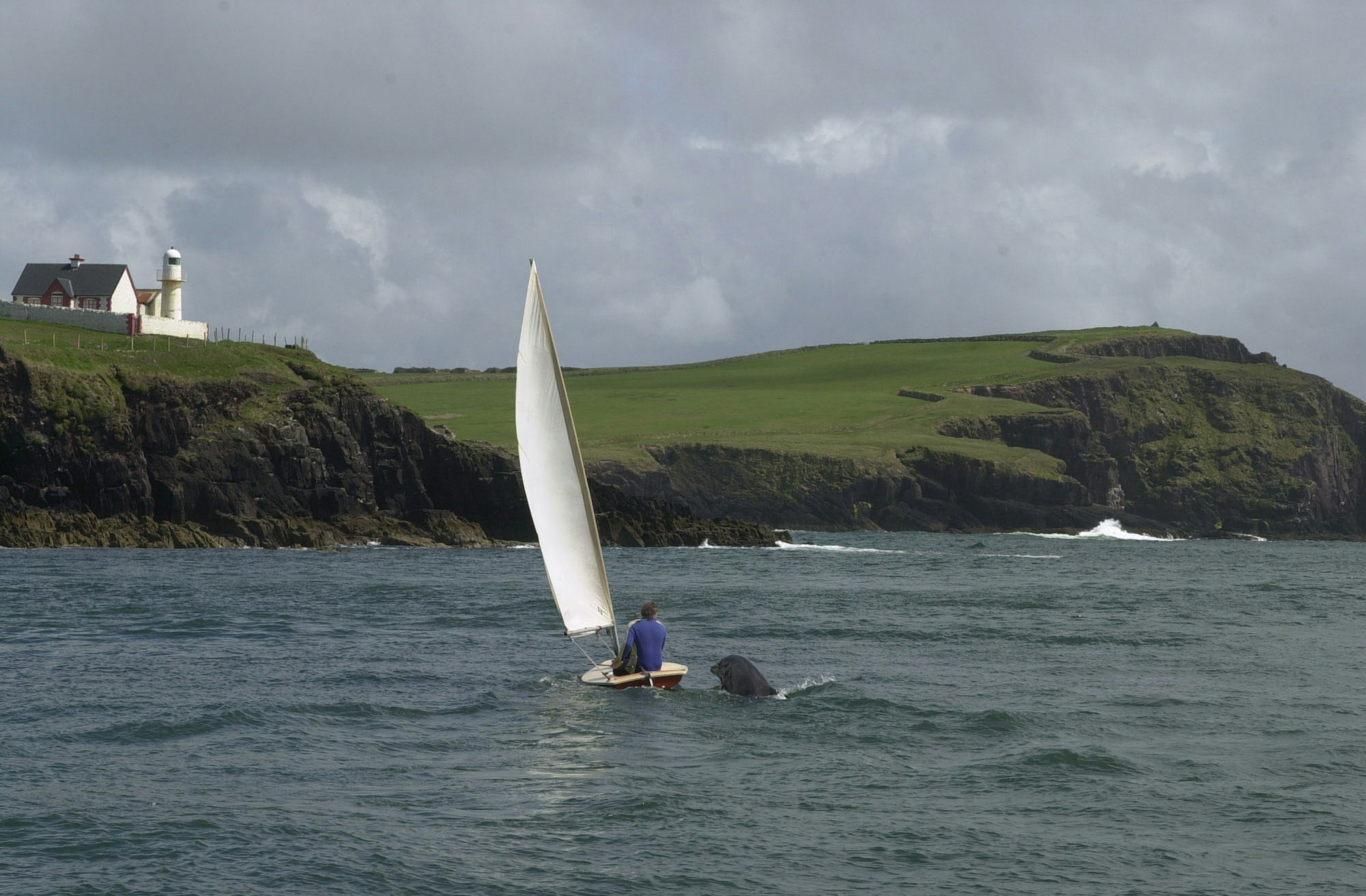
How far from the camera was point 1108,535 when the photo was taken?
14238 centimetres

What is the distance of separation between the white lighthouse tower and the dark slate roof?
11.5 ft

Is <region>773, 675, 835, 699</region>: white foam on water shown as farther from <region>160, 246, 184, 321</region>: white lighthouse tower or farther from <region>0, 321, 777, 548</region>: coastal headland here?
<region>160, 246, 184, 321</region>: white lighthouse tower

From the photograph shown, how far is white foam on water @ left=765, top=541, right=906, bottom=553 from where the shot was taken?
89500mm

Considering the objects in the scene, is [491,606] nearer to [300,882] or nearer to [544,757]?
[544,757]

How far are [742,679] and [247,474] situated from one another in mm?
61939

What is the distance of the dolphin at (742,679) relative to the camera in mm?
24438

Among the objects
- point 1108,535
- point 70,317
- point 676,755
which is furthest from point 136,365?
point 1108,535

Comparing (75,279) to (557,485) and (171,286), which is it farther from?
(557,485)

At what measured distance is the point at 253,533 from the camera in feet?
250

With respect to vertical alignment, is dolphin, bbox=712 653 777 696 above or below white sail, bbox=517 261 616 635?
below

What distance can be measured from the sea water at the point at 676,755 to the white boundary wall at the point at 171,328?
57489 mm

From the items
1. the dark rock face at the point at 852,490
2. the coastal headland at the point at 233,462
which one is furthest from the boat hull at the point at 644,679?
the dark rock face at the point at 852,490

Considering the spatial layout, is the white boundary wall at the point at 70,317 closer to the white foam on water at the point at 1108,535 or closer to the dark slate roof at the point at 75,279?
the dark slate roof at the point at 75,279

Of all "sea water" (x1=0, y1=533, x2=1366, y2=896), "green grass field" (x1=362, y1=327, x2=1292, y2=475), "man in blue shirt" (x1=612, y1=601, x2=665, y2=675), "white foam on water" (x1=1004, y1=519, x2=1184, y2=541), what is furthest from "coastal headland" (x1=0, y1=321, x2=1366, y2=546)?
"man in blue shirt" (x1=612, y1=601, x2=665, y2=675)
